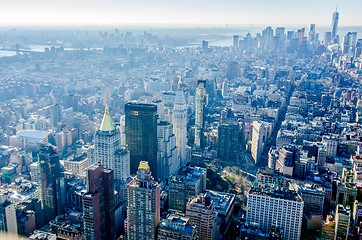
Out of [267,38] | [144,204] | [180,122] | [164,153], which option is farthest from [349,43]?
[144,204]

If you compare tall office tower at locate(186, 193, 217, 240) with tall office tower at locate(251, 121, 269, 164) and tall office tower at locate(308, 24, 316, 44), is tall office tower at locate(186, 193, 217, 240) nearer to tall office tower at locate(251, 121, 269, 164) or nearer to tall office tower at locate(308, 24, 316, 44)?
tall office tower at locate(251, 121, 269, 164)

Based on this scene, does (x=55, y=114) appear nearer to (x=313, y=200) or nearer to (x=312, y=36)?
(x=313, y=200)

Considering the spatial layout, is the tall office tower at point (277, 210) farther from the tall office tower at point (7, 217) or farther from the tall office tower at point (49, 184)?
the tall office tower at point (7, 217)

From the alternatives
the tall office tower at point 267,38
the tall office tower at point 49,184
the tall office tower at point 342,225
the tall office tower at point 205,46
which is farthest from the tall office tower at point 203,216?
the tall office tower at point 267,38

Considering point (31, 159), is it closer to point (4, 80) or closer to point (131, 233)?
point (131, 233)

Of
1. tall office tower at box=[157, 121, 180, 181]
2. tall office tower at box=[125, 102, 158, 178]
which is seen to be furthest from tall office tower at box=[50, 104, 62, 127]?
tall office tower at box=[157, 121, 180, 181]

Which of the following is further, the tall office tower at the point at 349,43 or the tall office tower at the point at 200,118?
the tall office tower at the point at 349,43
